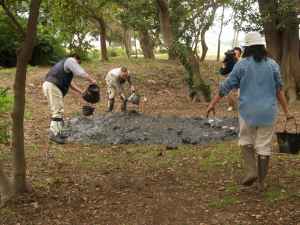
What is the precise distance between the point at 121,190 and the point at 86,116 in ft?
21.3

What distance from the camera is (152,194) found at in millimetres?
7023

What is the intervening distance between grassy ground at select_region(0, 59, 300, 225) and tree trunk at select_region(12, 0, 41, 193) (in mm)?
298

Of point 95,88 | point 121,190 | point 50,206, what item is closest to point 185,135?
point 95,88

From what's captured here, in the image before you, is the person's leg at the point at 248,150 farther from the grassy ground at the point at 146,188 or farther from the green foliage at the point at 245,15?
the green foliage at the point at 245,15

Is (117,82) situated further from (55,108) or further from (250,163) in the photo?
(250,163)

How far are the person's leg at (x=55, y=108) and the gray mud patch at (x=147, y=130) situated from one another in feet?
1.02

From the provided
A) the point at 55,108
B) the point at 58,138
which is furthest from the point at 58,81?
the point at 58,138

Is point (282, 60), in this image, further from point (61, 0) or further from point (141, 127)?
point (61, 0)

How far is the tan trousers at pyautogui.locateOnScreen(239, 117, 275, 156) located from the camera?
674 cm

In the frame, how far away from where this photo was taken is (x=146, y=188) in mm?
7312

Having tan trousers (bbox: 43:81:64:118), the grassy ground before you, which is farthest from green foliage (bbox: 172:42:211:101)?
tan trousers (bbox: 43:81:64:118)

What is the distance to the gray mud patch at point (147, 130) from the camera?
1120cm

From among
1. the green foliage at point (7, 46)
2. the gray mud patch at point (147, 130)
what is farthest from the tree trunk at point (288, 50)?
the green foliage at point (7, 46)

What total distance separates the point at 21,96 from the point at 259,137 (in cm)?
266
